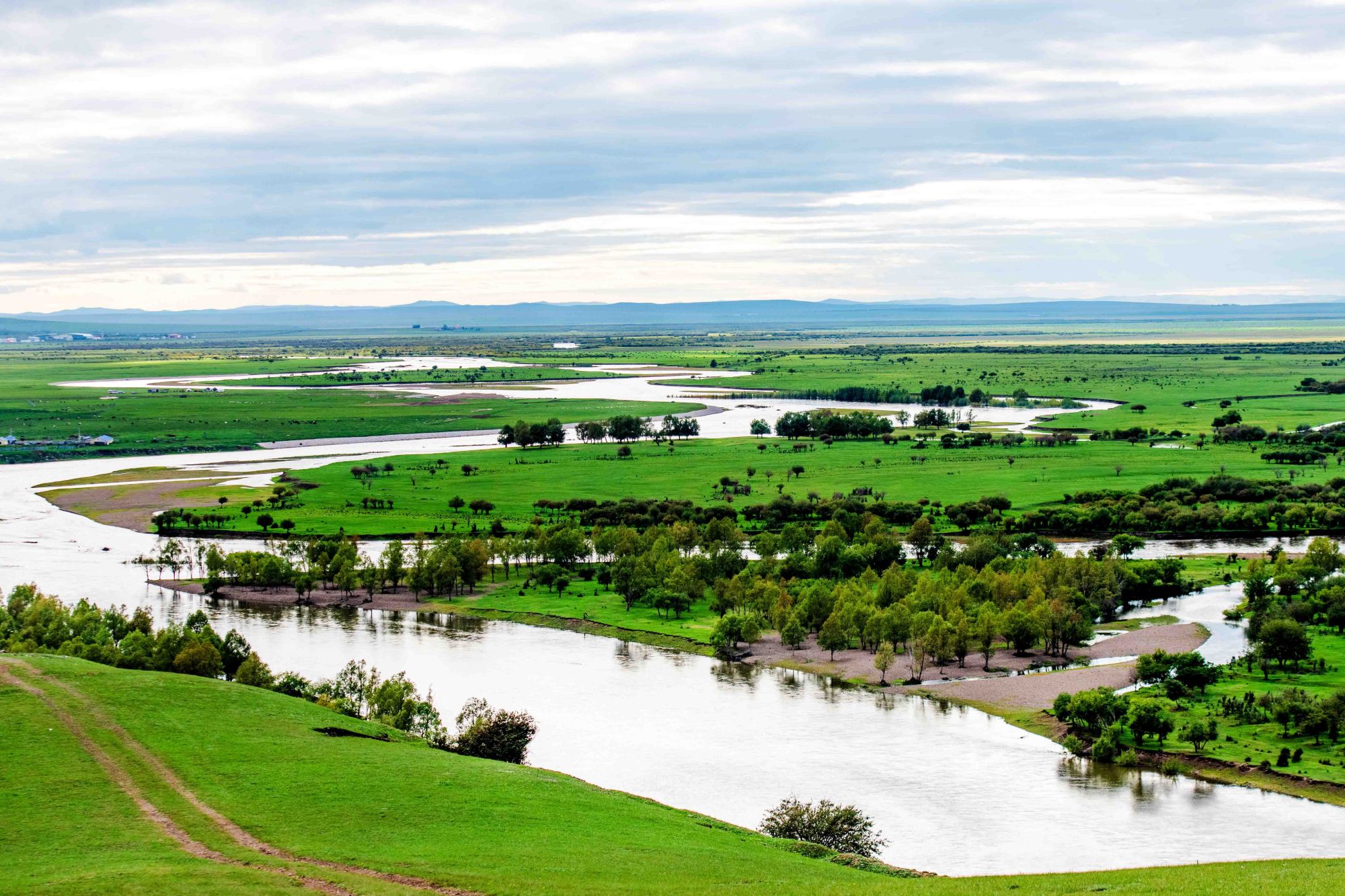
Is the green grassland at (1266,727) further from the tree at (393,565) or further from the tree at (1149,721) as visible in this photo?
the tree at (393,565)

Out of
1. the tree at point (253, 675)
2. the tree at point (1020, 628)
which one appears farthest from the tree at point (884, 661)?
the tree at point (253, 675)

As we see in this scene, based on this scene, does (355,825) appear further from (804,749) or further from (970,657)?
(970,657)

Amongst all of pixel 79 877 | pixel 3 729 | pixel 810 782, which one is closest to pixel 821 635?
pixel 810 782

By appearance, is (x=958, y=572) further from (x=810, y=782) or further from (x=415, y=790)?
(x=415, y=790)

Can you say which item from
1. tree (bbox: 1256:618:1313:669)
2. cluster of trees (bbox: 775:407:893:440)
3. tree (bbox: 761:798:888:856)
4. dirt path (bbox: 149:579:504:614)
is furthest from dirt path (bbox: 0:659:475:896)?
cluster of trees (bbox: 775:407:893:440)

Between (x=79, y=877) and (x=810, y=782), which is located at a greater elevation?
(x=79, y=877)

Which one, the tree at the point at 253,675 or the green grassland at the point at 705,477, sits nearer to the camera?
the tree at the point at 253,675

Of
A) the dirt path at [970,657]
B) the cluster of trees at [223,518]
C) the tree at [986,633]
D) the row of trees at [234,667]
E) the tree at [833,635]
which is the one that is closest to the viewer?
the row of trees at [234,667]
